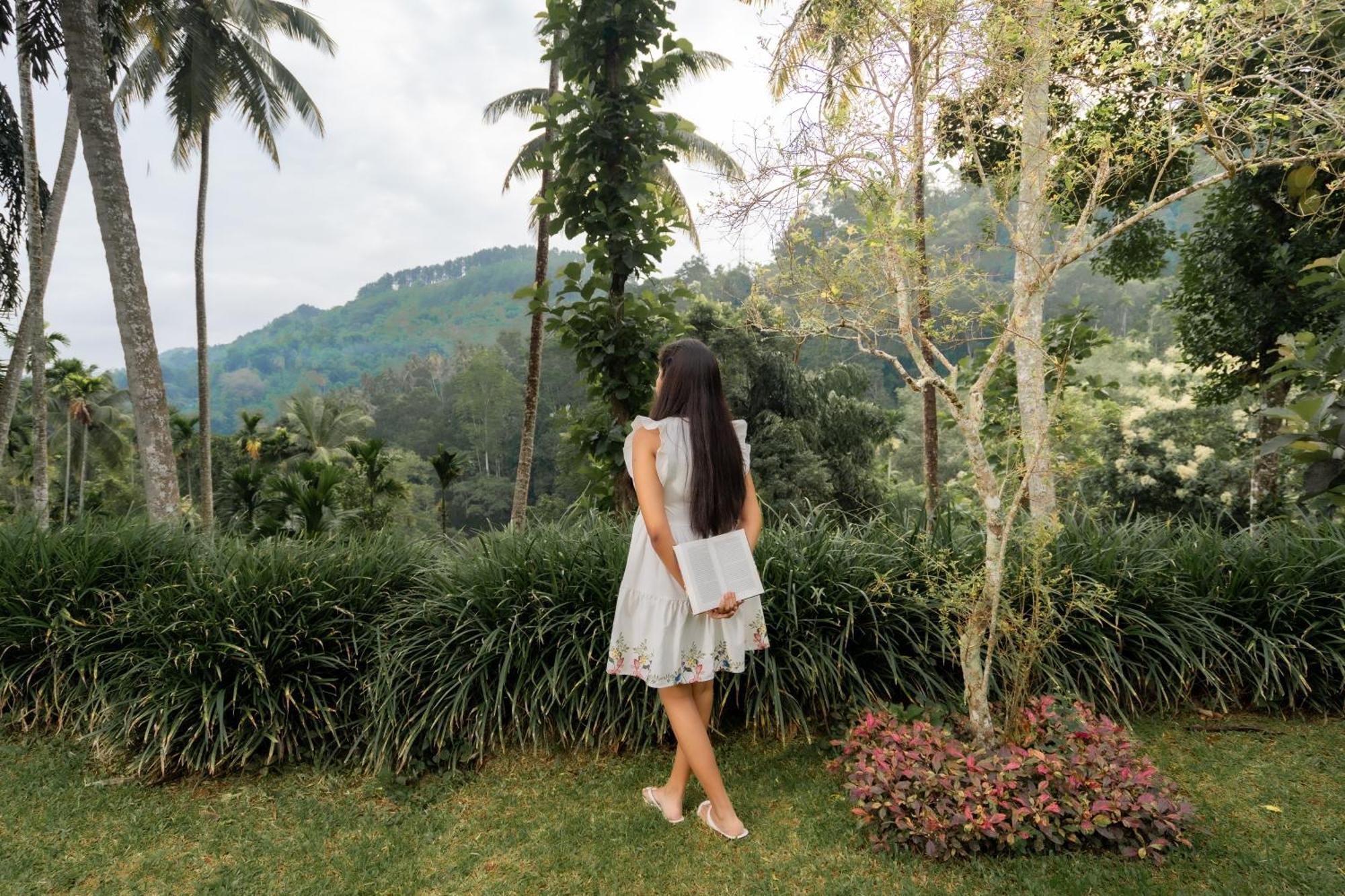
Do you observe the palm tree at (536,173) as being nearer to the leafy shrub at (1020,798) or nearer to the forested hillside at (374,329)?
the leafy shrub at (1020,798)

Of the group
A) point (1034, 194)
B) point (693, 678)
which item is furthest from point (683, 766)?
point (1034, 194)

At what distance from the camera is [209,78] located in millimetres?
12383

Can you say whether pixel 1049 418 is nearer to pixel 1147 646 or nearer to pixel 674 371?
A: pixel 674 371

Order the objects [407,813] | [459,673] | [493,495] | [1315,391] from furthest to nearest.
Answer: [493,495]
[1315,391]
[459,673]
[407,813]

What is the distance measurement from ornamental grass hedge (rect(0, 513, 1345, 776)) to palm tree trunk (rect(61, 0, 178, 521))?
8.88ft

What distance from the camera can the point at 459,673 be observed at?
10.6 ft

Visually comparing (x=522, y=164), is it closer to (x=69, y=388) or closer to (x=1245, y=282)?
(x=1245, y=282)

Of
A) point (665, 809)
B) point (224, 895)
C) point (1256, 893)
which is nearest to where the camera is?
point (1256, 893)

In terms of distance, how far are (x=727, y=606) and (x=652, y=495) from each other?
0.44 meters

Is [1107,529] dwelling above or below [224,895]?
above

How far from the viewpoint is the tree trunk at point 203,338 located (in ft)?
A: 48.0

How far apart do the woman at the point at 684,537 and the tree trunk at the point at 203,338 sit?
585 inches

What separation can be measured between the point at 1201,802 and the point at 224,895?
3505mm

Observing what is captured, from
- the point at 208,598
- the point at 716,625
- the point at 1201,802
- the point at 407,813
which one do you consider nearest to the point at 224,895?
the point at 407,813
